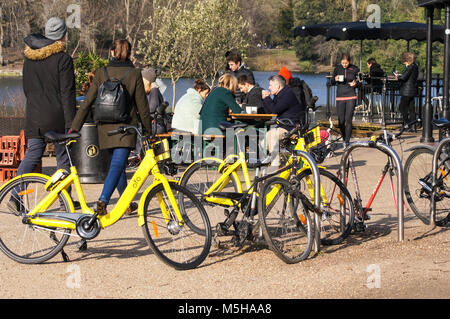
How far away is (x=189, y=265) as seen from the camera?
6.37m

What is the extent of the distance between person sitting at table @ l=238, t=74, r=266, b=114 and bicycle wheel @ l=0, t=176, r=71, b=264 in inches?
257

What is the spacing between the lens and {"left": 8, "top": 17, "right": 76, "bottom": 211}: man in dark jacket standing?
27.9 feet

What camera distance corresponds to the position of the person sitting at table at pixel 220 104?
37.9 feet

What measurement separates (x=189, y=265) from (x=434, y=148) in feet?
9.53

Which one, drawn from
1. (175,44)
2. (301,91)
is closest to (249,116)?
(301,91)

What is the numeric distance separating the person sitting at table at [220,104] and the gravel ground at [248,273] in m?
4.11

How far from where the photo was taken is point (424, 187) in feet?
26.5

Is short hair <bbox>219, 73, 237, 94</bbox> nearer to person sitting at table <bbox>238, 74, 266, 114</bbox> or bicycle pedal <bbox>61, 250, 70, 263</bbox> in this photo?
person sitting at table <bbox>238, 74, 266, 114</bbox>

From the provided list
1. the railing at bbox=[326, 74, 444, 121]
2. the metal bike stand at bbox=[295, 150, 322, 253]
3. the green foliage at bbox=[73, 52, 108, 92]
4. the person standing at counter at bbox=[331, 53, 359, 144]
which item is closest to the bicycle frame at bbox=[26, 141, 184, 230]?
the metal bike stand at bbox=[295, 150, 322, 253]

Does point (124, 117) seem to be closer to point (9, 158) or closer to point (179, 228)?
point (179, 228)

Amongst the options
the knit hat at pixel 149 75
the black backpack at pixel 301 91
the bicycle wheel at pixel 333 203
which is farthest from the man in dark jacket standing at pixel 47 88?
the black backpack at pixel 301 91

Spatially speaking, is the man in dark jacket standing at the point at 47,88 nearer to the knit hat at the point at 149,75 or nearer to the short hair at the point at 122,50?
the short hair at the point at 122,50
